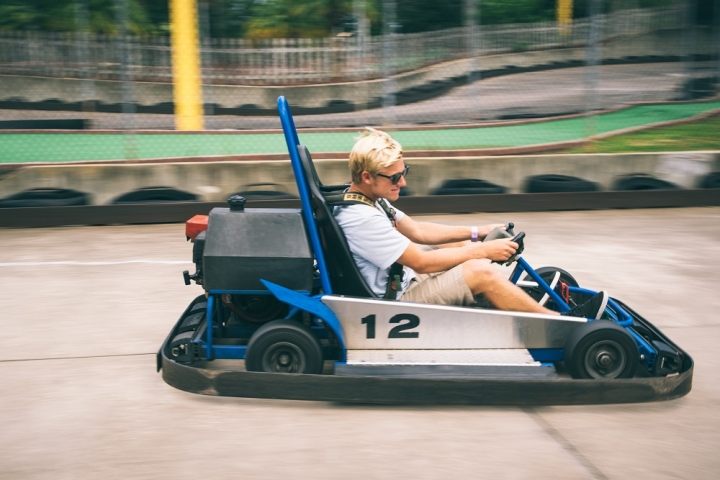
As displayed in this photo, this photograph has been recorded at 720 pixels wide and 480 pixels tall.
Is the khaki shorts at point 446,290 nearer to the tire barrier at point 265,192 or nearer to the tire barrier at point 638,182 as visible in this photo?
the tire barrier at point 265,192

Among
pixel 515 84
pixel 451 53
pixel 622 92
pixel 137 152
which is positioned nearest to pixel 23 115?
pixel 137 152

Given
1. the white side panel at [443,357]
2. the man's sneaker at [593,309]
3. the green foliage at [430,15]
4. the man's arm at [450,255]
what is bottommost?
the white side panel at [443,357]

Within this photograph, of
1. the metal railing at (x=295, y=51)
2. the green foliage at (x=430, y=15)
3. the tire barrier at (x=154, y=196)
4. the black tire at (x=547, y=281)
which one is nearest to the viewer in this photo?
the black tire at (x=547, y=281)

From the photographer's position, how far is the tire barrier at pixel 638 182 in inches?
309

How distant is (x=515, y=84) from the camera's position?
459 inches

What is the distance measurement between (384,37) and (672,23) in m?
6.53

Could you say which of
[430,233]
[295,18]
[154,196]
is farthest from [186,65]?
[430,233]

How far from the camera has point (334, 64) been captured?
448 inches

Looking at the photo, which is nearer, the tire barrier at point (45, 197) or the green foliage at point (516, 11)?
the tire barrier at point (45, 197)

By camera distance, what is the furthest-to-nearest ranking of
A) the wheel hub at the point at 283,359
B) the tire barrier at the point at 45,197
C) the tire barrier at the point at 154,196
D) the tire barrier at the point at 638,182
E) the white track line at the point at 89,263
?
the tire barrier at the point at 638,182
the tire barrier at the point at 154,196
the tire barrier at the point at 45,197
the white track line at the point at 89,263
the wheel hub at the point at 283,359

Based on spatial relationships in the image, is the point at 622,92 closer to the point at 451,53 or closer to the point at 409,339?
the point at 451,53

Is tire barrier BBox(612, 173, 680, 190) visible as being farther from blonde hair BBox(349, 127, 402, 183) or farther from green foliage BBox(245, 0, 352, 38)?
blonde hair BBox(349, 127, 402, 183)

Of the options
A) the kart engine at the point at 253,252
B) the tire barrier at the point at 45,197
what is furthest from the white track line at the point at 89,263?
the kart engine at the point at 253,252

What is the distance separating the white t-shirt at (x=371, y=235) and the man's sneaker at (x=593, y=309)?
826 millimetres
